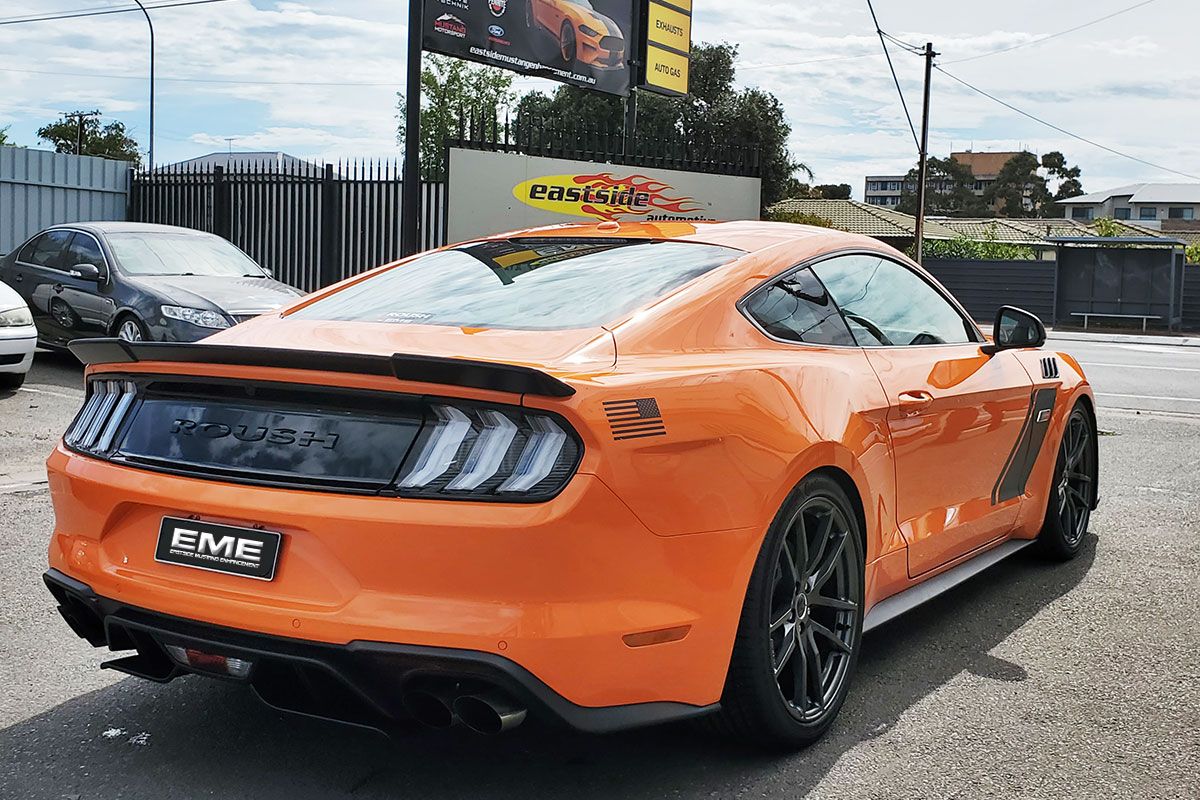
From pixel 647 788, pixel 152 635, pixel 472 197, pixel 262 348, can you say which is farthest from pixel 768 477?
pixel 472 197

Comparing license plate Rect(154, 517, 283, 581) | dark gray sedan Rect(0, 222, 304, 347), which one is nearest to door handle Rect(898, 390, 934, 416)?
license plate Rect(154, 517, 283, 581)

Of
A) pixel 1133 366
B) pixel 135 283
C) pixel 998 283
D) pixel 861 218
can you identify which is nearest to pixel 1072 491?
pixel 135 283

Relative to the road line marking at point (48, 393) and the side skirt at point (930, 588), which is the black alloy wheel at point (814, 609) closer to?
the side skirt at point (930, 588)

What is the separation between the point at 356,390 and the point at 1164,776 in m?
2.35

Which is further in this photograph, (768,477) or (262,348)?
(768,477)

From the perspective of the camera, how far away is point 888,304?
14.8 feet

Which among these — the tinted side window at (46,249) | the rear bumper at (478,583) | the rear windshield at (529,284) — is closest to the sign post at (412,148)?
the tinted side window at (46,249)

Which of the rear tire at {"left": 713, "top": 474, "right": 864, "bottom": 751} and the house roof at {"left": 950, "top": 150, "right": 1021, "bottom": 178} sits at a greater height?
the house roof at {"left": 950, "top": 150, "right": 1021, "bottom": 178}

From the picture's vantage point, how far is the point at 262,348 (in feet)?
10.0

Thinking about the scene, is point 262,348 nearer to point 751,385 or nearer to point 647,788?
point 751,385

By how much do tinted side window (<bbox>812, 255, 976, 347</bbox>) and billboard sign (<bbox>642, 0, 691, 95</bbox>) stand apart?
16.3 m

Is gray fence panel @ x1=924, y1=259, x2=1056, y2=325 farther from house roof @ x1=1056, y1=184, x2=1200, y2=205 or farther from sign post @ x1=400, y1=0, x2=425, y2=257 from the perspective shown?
house roof @ x1=1056, y1=184, x2=1200, y2=205

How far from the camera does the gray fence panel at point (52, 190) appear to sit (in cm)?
2003

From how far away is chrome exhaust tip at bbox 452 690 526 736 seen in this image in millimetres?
2799
